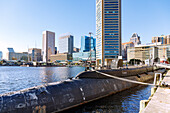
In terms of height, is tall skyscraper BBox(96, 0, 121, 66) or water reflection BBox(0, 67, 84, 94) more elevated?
tall skyscraper BBox(96, 0, 121, 66)

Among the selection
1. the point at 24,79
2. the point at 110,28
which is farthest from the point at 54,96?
the point at 110,28

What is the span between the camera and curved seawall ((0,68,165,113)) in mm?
9500

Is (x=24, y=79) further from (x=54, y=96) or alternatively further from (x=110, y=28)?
(x=110, y=28)

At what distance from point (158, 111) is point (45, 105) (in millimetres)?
8381

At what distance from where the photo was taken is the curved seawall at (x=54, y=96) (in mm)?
9500

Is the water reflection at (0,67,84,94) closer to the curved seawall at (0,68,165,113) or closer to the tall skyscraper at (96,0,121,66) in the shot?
the curved seawall at (0,68,165,113)

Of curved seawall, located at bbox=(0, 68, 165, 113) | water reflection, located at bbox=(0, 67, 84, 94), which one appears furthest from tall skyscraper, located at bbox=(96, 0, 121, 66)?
curved seawall, located at bbox=(0, 68, 165, 113)

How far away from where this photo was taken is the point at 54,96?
11.6m

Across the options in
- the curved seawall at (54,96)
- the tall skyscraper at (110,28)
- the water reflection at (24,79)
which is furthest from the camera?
the tall skyscraper at (110,28)

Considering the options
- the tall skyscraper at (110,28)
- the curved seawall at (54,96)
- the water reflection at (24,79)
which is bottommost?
the water reflection at (24,79)

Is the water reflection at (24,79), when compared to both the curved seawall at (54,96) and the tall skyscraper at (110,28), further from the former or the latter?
the tall skyscraper at (110,28)

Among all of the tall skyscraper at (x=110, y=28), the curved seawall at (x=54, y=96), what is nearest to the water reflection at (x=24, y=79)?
the curved seawall at (x=54, y=96)

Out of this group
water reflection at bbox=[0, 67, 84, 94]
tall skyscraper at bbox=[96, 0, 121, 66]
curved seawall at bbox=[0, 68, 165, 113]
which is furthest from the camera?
tall skyscraper at bbox=[96, 0, 121, 66]

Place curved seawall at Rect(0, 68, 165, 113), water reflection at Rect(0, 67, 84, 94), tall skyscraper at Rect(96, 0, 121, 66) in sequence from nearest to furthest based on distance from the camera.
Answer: curved seawall at Rect(0, 68, 165, 113) < water reflection at Rect(0, 67, 84, 94) < tall skyscraper at Rect(96, 0, 121, 66)
